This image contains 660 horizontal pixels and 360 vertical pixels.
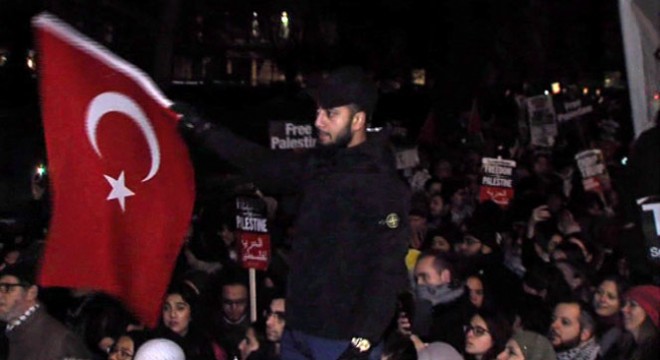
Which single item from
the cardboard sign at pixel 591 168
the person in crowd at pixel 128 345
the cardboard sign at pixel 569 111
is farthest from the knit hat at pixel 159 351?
the cardboard sign at pixel 569 111

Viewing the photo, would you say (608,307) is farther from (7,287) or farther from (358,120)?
(358,120)

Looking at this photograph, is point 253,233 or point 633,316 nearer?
point 633,316

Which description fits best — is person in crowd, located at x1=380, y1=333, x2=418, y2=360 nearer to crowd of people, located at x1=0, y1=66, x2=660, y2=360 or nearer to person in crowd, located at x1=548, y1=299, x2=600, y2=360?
crowd of people, located at x1=0, y1=66, x2=660, y2=360

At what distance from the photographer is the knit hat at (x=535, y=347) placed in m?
7.26

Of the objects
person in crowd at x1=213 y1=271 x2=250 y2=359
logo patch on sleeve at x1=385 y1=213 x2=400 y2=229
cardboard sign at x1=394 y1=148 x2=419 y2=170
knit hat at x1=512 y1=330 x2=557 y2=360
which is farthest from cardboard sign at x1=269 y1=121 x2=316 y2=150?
logo patch on sleeve at x1=385 y1=213 x2=400 y2=229

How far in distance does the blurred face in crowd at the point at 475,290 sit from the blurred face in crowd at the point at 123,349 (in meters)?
2.10

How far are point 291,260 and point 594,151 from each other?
34.9ft

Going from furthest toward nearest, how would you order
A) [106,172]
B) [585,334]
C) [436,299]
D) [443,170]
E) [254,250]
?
[443,170], [254,250], [436,299], [585,334], [106,172]

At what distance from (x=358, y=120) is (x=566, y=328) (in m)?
3.19

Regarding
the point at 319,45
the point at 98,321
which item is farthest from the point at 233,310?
the point at 319,45

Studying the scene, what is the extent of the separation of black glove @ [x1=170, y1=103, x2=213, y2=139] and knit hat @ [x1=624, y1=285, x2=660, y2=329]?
3.25m

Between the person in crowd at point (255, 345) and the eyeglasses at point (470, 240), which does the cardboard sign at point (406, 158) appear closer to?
the eyeglasses at point (470, 240)

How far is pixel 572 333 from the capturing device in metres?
7.77

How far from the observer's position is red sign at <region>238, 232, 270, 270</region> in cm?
1000
